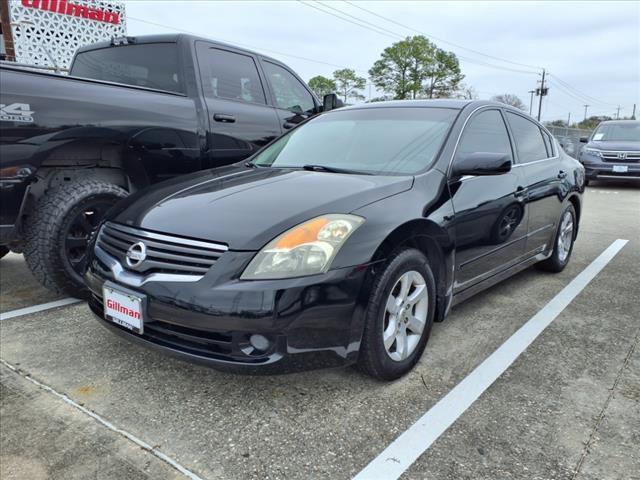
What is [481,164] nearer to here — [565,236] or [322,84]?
[565,236]

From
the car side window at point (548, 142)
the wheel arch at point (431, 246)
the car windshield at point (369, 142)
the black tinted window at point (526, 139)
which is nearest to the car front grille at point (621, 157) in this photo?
the car side window at point (548, 142)

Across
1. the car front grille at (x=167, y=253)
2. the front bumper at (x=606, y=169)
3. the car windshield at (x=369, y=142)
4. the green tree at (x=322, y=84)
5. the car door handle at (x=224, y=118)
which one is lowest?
the car front grille at (x=167, y=253)

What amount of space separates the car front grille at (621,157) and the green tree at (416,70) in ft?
170

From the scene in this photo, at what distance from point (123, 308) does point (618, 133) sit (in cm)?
1299

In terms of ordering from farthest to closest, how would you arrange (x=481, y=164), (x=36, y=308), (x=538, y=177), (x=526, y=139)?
1. (x=526, y=139)
2. (x=538, y=177)
3. (x=36, y=308)
4. (x=481, y=164)

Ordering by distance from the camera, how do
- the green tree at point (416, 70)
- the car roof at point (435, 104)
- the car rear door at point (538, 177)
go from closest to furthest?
1. the car roof at point (435, 104)
2. the car rear door at point (538, 177)
3. the green tree at point (416, 70)

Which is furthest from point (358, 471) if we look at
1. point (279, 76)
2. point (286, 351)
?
point (279, 76)

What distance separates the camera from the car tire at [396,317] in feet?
7.40

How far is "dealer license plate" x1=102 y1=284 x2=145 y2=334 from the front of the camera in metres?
2.20

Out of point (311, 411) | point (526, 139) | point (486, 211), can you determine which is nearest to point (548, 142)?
point (526, 139)

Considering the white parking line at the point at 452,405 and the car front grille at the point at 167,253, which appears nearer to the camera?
the white parking line at the point at 452,405

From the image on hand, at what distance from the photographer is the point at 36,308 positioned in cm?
352

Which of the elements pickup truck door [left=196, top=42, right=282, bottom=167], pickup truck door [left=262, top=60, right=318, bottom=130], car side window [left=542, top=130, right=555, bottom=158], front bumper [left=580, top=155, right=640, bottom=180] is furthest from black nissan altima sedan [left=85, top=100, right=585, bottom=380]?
front bumper [left=580, top=155, right=640, bottom=180]

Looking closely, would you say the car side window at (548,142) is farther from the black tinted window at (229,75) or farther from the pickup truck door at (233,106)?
the black tinted window at (229,75)
